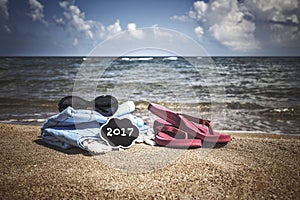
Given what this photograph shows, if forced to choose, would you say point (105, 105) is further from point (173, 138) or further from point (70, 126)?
point (173, 138)

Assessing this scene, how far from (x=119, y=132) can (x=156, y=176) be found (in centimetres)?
80

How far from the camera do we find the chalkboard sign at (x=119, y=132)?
2770 millimetres

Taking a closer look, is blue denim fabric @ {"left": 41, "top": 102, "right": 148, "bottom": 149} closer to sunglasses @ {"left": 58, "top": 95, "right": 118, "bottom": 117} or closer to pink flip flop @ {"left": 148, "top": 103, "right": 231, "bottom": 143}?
sunglasses @ {"left": 58, "top": 95, "right": 118, "bottom": 117}

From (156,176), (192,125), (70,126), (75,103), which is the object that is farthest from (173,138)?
(75,103)

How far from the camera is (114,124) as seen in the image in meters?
2.77

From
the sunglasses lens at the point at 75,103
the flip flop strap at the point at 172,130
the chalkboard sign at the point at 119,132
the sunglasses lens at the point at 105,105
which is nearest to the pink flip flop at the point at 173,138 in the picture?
the flip flop strap at the point at 172,130

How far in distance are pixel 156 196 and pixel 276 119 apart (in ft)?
17.5

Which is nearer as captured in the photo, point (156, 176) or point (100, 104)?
point (156, 176)

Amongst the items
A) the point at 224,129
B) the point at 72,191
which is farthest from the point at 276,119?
the point at 72,191

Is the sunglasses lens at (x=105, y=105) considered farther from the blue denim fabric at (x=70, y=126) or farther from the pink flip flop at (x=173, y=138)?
the pink flip flop at (x=173, y=138)

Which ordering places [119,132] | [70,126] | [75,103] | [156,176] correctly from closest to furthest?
[156,176]
[119,132]
[70,126]
[75,103]

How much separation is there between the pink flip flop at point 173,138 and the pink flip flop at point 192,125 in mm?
75

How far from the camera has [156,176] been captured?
2254mm

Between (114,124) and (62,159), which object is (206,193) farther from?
(62,159)
